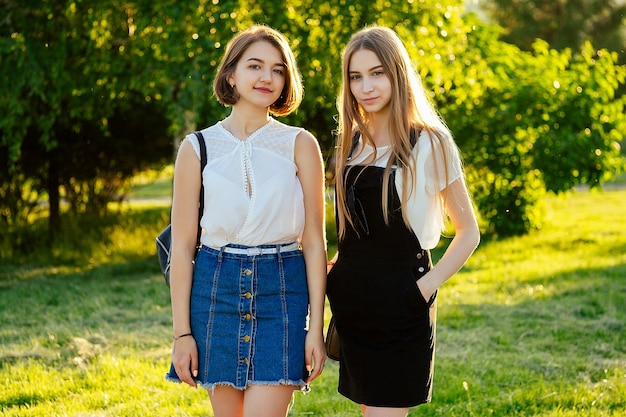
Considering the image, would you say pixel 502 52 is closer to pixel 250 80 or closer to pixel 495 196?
pixel 495 196

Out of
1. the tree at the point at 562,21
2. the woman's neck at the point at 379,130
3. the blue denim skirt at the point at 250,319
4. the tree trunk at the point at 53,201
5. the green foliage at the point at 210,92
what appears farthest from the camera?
the tree at the point at 562,21

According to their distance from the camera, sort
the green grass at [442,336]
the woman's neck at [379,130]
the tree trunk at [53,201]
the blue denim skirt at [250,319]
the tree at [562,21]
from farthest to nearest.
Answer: the tree at [562,21], the tree trunk at [53,201], the green grass at [442,336], the woman's neck at [379,130], the blue denim skirt at [250,319]

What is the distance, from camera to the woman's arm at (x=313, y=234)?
2.61 m

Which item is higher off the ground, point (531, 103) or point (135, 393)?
point (531, 103)

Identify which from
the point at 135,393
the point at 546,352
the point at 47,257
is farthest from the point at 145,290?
the point at 546,352

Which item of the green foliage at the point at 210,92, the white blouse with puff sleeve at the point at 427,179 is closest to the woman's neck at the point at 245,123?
the white blouse with puff sleeve at the point at 427,179

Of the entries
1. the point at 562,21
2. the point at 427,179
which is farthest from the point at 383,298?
the point at 562,21

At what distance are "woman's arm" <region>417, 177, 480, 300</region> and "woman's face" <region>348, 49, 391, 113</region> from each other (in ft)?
1.21

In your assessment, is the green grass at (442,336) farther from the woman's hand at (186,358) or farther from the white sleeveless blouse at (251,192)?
the white sleeveless blouse at (251,192)

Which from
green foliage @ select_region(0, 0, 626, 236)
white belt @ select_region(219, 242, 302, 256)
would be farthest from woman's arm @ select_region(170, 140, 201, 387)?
green foliage @ select_region(0, 0, 626, 236)

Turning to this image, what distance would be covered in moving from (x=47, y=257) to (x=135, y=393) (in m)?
5.85

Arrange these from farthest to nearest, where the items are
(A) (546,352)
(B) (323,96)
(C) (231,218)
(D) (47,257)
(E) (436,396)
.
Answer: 1. (D) (47,257)
2. (B) (323,96)
3. (A) (546,352)
4. (E) (436,396)
5. (C) (231,218)

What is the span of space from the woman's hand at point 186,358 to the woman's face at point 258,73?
80cm

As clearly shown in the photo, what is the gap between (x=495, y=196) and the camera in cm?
1077
